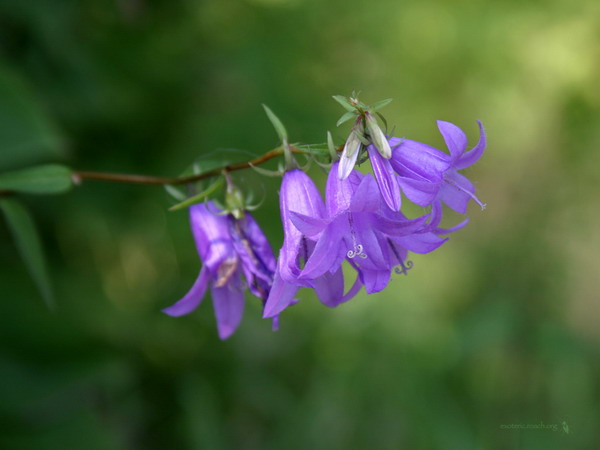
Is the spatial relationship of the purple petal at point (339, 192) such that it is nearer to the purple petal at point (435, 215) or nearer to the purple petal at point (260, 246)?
the purple petal at point (435, 215)

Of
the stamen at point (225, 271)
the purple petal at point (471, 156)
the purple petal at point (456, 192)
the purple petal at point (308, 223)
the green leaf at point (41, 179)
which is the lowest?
the stamen at point (225, 271)

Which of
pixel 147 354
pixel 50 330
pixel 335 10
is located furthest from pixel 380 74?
pixel 50 330

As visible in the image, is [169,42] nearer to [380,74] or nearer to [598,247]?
[380,74]

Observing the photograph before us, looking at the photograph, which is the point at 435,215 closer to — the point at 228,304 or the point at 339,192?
the point at 339,192

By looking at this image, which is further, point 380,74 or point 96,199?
point 380,74

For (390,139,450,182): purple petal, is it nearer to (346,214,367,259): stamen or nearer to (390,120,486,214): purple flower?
(390,120,486,214): purple flower

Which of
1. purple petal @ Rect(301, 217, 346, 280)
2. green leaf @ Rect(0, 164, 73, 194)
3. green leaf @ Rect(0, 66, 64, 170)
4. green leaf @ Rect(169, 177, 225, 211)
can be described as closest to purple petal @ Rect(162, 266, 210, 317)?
green leaf @ Rect(169, 177, 225, 211)

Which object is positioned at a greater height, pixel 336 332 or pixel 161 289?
pixel 161 289

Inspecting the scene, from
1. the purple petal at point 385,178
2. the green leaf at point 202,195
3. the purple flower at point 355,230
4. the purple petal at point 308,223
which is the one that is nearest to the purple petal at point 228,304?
the green leaf at point 202,195
